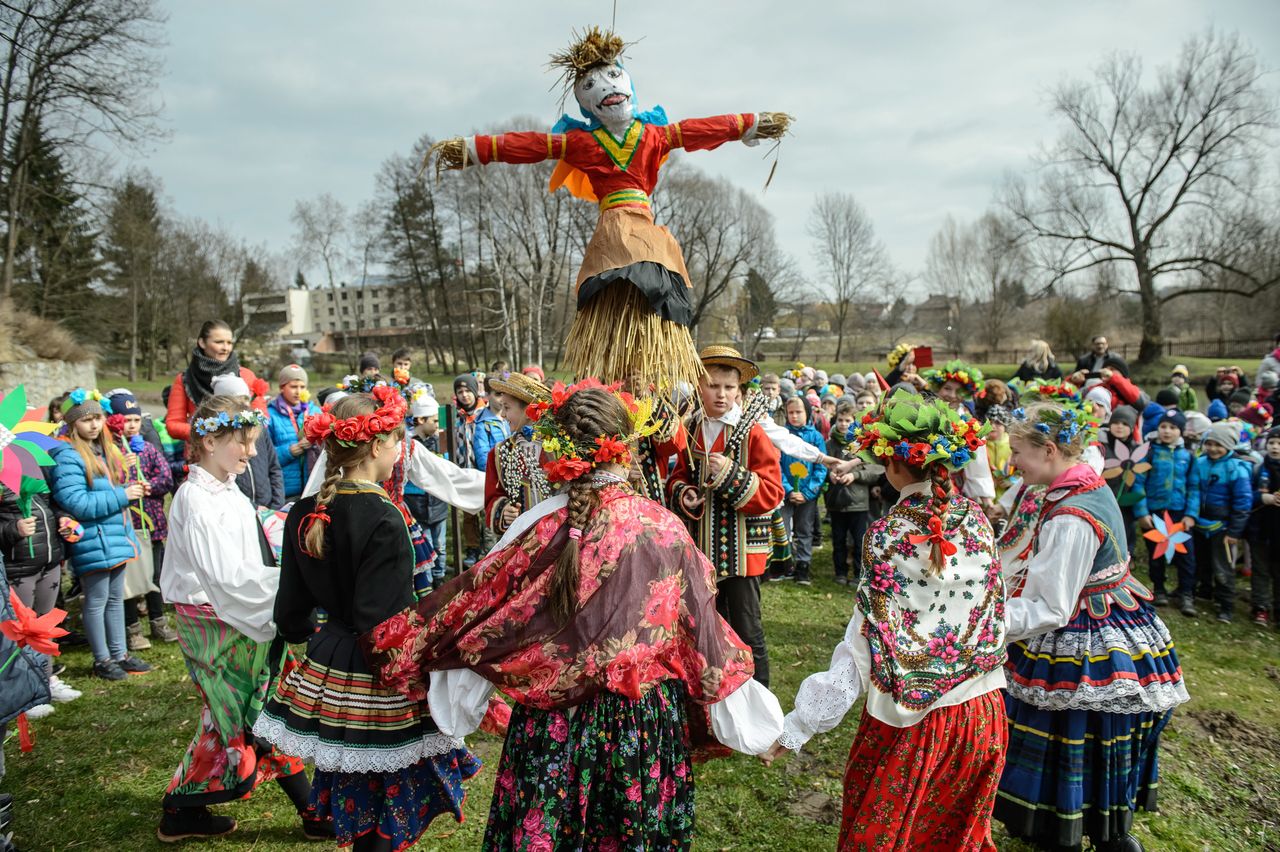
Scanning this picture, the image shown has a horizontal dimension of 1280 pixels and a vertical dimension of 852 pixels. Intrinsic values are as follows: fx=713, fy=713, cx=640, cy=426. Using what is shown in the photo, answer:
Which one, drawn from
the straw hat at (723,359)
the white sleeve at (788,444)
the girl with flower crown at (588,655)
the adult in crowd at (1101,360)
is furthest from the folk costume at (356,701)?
the adult in crowd at (1101,360)

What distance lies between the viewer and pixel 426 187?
35156 millimetres

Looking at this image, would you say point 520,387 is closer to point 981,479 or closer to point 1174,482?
point 981,479

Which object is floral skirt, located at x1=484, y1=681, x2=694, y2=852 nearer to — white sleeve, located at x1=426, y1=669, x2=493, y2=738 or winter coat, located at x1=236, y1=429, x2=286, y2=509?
A: white sleeve, located at x1=426, y1=669, x2=493, y2=738

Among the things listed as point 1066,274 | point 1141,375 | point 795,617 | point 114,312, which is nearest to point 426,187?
point 114,312

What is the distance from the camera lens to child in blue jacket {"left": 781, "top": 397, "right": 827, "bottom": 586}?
7711mm

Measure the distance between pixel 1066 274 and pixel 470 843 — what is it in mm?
31781

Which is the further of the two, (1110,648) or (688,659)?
(1110,648)

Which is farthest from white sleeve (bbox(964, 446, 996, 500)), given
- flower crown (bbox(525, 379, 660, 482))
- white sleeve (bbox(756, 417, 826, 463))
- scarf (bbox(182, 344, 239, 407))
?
scarf (bbox(182, 344, 239, 407))

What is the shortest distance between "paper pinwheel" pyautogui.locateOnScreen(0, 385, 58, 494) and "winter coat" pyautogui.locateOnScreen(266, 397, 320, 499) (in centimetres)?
299

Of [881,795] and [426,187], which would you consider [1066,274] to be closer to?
[426,187]

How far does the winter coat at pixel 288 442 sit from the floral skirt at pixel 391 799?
4.51 meters

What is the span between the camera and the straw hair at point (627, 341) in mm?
3426

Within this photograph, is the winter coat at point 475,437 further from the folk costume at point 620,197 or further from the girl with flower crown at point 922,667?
the girl with flower crown at point 922,667

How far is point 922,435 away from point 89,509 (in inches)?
215
